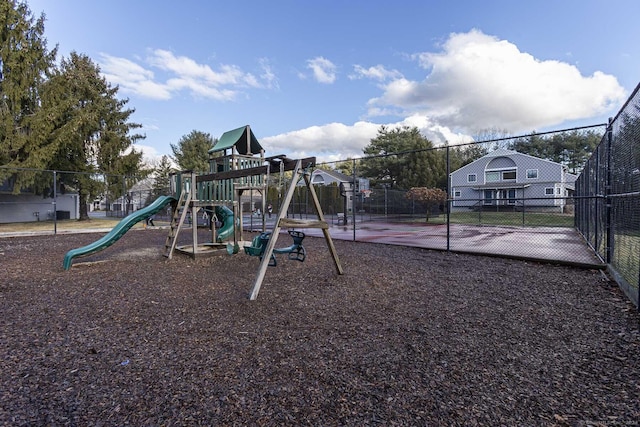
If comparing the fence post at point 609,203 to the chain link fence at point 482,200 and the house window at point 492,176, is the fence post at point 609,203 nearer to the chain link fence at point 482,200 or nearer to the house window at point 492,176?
the chain link fence at point 482,200

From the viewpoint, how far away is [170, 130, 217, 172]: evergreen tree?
99.4 ft

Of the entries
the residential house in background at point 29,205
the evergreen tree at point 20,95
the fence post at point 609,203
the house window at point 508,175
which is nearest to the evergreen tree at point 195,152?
the residential house in background at point 29,205

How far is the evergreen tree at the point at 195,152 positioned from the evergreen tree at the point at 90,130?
919 cm

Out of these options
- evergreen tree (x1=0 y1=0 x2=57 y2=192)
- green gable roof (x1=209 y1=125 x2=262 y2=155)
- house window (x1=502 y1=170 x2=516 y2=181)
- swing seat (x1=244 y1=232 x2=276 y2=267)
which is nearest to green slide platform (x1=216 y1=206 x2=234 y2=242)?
green gable roof (x1=209 y1=125 x2=262 y2=155)

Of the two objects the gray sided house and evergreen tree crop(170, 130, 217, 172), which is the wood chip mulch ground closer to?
the gray sided house

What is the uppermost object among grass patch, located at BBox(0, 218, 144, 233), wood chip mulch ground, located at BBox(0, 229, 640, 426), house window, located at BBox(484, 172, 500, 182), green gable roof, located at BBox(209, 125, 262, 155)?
house window, located at BBox(484, 172, 500, 182)

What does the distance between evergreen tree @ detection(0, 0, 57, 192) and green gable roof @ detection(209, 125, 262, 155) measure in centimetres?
1340

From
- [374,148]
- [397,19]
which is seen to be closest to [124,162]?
[397,19]

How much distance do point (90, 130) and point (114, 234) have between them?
55.3 feet

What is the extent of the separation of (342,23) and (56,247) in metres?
10.9

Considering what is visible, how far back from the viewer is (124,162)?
66.2 ft

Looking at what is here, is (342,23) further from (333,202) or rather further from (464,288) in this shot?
(333,202)

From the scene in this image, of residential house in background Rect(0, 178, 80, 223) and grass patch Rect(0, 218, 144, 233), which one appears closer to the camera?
grass patch Rect(0, 218, 144, 233)

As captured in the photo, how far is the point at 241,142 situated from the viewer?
316 inches
